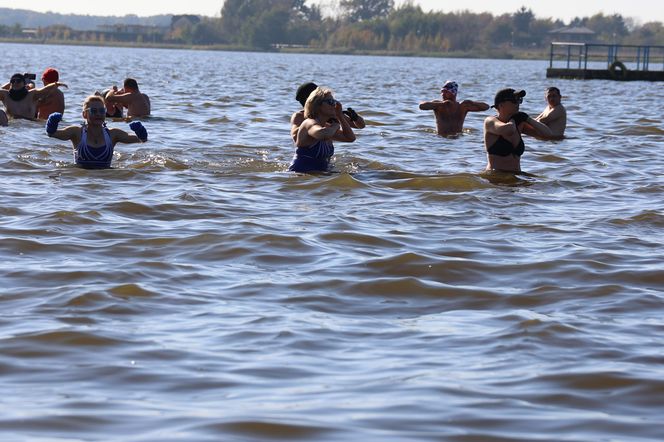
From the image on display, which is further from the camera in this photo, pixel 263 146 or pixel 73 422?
pixel 263 146

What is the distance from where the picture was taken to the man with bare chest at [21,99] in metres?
18.7

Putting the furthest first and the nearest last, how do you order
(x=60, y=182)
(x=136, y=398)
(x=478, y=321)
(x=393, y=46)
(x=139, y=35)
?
(x=139, y=35) < (x=393, y=46) < (x=60, y=182) < (x=478, y=321) < (x=136, y=398)

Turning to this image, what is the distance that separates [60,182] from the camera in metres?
12.2

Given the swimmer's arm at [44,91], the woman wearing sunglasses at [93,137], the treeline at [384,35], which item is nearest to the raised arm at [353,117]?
the woman wearing sunglasses at [93,137]

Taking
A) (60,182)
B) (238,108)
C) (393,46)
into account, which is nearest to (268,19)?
(393,46)

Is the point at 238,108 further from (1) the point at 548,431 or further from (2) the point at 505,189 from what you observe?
(1) the point at 548,431

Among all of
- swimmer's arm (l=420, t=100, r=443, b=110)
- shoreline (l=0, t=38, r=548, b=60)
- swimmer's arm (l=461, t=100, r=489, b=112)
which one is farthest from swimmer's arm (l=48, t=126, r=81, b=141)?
shoreline (l=0, t=38, r=548, b=60)

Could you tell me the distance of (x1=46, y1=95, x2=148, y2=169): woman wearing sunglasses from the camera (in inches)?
489

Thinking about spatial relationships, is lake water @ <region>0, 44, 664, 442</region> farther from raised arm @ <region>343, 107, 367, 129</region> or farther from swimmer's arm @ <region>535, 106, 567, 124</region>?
swimmer's arm @ <region>535, 106, 567, 124</region>

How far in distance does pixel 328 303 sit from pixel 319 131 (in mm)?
5191

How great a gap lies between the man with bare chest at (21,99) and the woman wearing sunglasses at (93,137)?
6.22m

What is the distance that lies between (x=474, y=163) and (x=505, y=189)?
97.7 inches

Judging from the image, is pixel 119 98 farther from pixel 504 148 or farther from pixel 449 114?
pixel 504 148

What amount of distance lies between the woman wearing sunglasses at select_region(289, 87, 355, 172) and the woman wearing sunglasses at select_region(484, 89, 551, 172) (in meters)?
1.46
